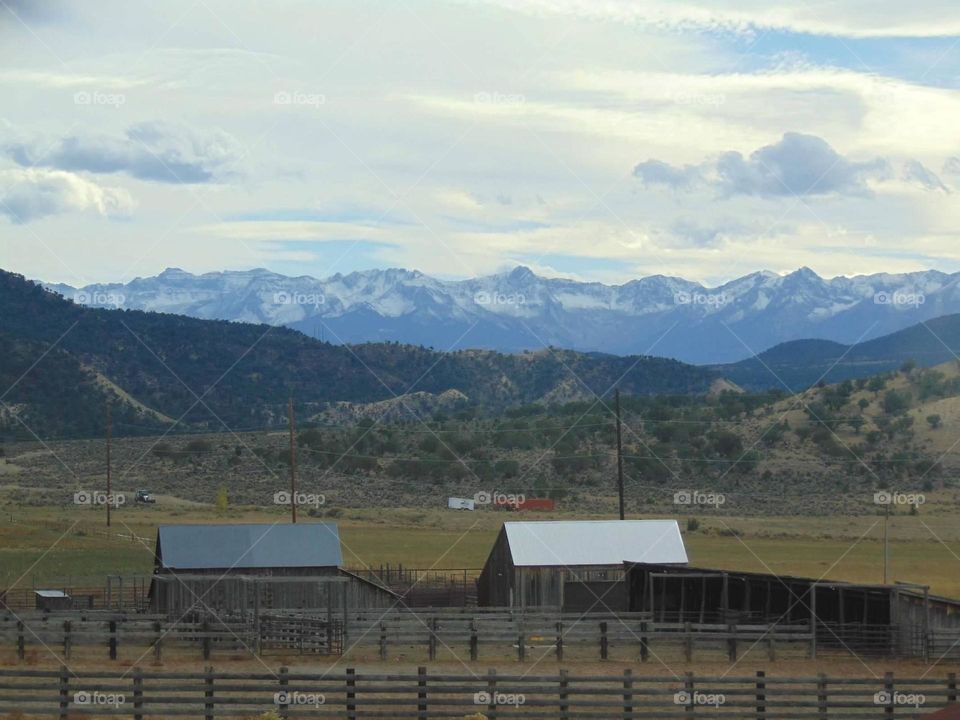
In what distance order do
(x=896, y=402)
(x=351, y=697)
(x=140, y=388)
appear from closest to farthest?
1. (x=351, y=697)
2. (x=896, y=402)
3. (x=140, y=388)

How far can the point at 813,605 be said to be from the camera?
37781 mm

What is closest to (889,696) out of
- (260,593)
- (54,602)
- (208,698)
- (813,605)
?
(813,605)

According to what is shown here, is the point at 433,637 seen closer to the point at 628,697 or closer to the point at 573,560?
the point at 628,697

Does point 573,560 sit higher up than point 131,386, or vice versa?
point 131,386

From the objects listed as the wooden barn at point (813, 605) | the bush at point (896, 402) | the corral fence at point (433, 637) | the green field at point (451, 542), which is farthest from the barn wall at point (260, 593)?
the bush at point (896, 402)

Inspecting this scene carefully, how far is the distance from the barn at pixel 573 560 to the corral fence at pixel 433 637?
7.41 metres

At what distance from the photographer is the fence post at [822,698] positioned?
86.6ft

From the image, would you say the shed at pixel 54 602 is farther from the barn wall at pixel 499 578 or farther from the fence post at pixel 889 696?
the fence post at pixel 889 696

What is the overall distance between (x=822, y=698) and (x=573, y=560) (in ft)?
68.4

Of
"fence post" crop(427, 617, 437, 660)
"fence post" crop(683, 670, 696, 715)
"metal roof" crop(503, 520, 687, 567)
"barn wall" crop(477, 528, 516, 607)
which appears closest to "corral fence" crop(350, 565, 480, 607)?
"barn wall" crop(477, 528, 516, 607)

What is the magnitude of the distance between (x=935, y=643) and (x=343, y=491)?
7546cm

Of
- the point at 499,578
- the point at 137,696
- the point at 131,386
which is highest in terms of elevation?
the point at 131,386

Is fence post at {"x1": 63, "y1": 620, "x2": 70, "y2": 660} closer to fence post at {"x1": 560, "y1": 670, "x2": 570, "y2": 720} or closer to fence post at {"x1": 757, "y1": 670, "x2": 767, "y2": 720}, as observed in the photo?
fence post at {"x1": 560, "y1": 670, "x2": 570, "y2": 720}

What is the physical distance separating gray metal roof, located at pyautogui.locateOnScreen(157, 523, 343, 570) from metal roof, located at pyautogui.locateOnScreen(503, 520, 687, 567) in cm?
608
